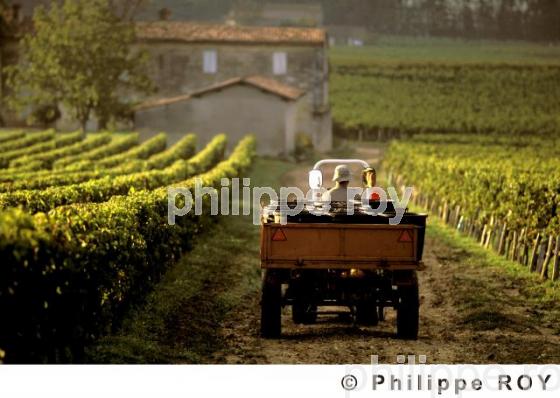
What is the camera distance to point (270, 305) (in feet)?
51.0

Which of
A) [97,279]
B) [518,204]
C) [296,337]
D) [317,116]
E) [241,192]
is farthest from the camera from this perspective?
[317,116]

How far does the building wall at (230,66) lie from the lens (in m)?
78.3

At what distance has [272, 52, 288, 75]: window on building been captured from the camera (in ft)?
258

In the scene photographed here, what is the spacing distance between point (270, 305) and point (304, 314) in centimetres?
149

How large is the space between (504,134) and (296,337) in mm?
57562

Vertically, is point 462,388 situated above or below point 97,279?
below

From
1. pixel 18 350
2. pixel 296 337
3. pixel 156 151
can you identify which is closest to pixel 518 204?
pixel 296 337

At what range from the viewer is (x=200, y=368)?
528 inches

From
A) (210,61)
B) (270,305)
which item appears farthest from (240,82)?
(270,305)

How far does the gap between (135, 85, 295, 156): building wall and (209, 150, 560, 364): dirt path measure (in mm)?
42860

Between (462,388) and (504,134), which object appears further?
(504,134)

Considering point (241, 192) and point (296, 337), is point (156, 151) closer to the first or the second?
point (241, 192)

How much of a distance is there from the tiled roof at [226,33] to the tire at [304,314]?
6139 centimetres

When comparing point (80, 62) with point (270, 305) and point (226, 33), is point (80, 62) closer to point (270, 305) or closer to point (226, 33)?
point (226, 33)
